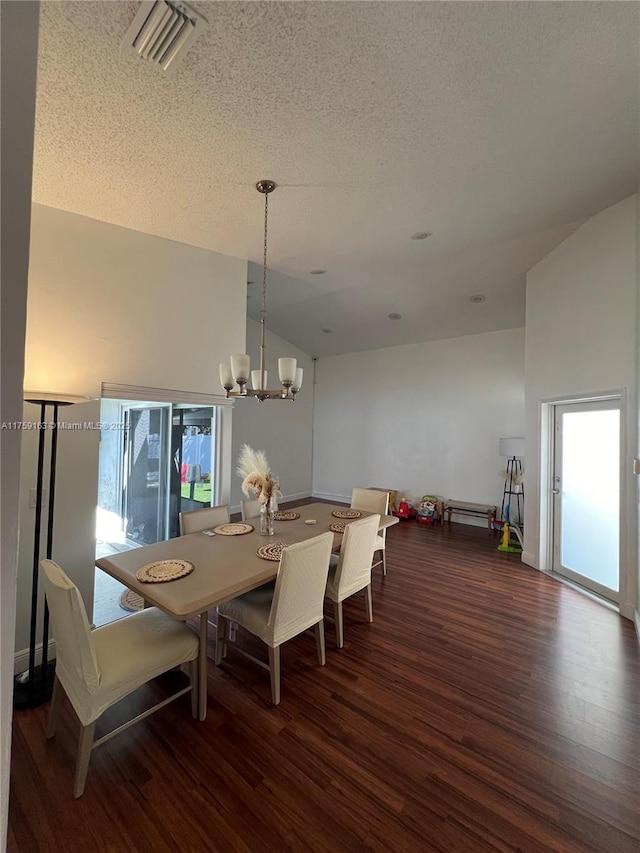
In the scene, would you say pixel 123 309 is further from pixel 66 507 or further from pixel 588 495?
pixel 588 495

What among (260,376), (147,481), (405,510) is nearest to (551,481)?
(405,510)

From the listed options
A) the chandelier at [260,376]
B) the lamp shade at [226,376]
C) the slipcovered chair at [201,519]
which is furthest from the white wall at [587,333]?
the slipcovered chair at [201,519]

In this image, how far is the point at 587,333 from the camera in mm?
3396

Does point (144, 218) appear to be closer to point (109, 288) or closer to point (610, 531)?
point (109, 288)

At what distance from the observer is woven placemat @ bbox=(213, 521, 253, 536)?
2708 mm

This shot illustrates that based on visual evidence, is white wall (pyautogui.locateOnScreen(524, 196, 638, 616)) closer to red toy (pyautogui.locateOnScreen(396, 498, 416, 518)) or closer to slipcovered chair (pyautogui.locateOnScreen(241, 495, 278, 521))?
red toy (pyautogui.locateOnScreen(396, 498, 416, 518))

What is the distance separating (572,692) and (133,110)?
416 centimetres

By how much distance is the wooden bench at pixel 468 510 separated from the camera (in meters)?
5.53

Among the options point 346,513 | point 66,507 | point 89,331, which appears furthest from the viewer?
point 346,513

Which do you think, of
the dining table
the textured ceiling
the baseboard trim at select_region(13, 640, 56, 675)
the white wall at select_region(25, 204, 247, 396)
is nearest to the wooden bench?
the dining table

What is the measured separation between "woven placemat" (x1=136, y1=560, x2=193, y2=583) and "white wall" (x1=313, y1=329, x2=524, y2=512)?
513 centimetres

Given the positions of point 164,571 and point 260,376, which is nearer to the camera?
point 164,571

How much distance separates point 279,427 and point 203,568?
5.03 metres

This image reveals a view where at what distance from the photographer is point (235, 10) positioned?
141cm
